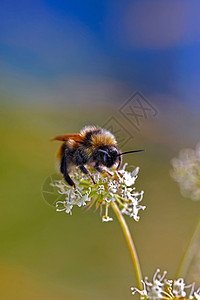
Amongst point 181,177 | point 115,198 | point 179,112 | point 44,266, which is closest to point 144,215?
point 44,266

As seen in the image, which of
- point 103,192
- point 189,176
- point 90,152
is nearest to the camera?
point 103,192

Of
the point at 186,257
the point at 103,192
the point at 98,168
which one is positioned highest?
the point at 98,168

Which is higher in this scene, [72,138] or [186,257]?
[72,138]

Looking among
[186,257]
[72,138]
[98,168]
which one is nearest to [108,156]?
[98,168]

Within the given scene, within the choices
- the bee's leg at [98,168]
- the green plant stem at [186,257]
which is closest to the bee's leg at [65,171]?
the bee's leg at [98,168]

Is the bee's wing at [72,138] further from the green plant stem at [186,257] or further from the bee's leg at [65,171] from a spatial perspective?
the green plant stem at [186,257]

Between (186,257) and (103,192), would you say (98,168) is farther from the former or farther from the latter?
(186,257)

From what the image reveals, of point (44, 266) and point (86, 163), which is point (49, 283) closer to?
point (44, 266)
